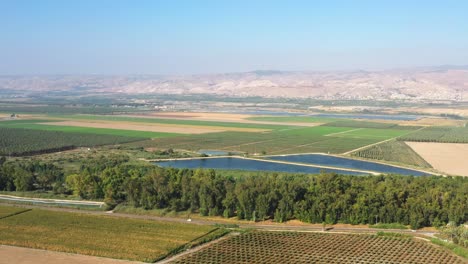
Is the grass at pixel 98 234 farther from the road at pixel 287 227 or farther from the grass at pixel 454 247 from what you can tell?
the grass at pixel 454 247

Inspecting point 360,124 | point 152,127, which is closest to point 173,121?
Answer: point 152,127

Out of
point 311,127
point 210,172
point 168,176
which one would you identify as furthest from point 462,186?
point 311,127

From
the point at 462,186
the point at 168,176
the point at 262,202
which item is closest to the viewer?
the point at 262,202

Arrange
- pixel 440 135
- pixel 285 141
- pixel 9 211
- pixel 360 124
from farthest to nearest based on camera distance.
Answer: pixel 360 124 → pixel 440 135 → pixel 285 141 → pixel 9 211

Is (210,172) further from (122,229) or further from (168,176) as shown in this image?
(122,229)

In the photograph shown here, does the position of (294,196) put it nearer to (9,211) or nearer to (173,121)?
(9,211)
